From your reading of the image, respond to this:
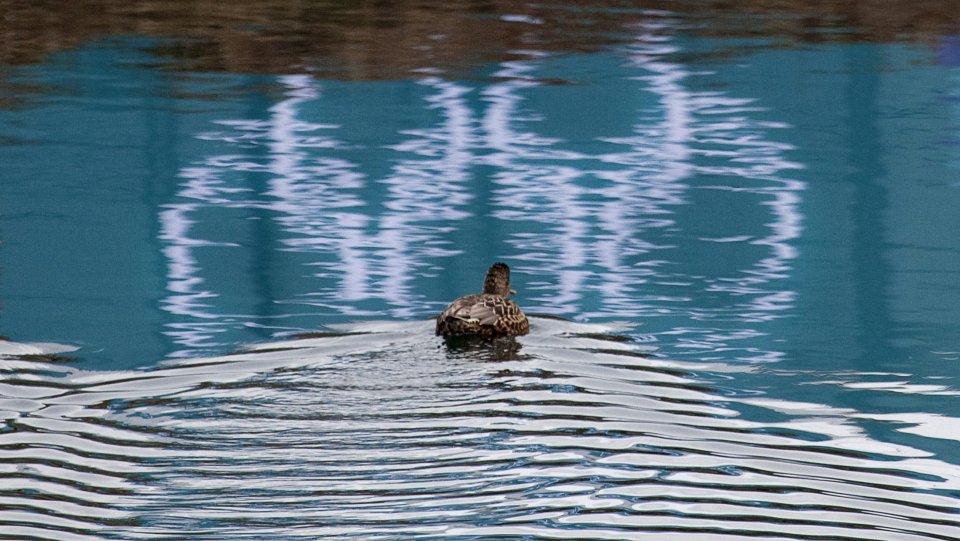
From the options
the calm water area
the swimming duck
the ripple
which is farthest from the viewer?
the swimming duck

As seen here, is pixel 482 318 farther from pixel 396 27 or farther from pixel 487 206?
pixel 396 27

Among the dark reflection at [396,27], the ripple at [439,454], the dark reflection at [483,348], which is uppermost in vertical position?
the dark reflection at [396,27]

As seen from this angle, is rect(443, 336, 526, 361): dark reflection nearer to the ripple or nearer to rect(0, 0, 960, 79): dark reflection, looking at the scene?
the ripple

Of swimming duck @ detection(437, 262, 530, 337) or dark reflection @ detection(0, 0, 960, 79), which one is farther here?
dark reflection @ detection(0, 0, 960, 79)

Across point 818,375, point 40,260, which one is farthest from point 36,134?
point 818,375

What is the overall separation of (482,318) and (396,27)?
35.9 ft

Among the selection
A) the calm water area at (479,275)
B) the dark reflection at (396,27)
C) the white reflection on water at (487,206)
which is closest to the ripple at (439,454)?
the calm water area at (479,275)

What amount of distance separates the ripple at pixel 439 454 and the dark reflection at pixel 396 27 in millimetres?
8658

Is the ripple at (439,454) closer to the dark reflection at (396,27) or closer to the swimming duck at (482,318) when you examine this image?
the swimming duck at (482,318)

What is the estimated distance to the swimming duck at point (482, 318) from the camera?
9.10 metres

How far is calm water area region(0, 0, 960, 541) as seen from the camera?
21.9 ft

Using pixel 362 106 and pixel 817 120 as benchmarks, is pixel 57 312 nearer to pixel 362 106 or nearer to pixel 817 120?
pixel 362 106

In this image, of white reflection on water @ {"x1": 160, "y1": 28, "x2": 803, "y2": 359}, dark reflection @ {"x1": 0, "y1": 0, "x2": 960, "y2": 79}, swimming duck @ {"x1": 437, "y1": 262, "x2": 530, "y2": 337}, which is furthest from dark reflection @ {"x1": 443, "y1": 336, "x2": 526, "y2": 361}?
dark reflection @ {"x1": 0, "y1": 0, "x2": 960, "y2": 79}

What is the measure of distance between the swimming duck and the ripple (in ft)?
0.78
